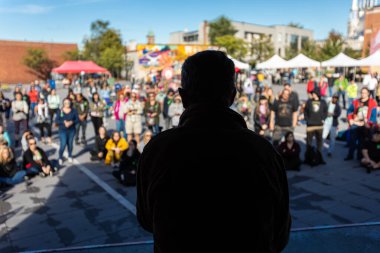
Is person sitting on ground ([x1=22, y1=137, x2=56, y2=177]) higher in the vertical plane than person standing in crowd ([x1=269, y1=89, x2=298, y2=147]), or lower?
lower

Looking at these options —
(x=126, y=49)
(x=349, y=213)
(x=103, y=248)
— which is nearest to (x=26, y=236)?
(x=103, y=248)

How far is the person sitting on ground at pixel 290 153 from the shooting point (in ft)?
25.1

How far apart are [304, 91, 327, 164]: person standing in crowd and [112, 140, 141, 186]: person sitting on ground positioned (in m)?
4.11

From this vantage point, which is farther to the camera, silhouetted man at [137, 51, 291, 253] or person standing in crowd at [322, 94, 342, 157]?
person standing in crowd at [322, 94, 342, 157]

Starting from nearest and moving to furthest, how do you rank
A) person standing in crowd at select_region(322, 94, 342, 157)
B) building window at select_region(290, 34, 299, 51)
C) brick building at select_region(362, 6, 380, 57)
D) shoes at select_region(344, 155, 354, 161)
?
shoes at select_region(344, 155, 354, 161), person standing in crowd at select_region(322, 94, 342, 157), brick building at select_region(362, 6, 380, 57), building window at select_region(290, 34, 299, 51)

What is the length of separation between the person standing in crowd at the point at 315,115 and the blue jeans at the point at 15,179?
653 centimetres

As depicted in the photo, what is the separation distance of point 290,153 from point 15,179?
6009mm

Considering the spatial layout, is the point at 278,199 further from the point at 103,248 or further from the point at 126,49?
the point at 126,49

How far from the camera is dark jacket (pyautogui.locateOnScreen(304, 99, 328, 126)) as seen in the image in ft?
25.8

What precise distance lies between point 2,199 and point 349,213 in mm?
6062

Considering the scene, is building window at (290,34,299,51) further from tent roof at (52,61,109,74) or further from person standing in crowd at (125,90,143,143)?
person standing in crowd at (125,90,143,143)

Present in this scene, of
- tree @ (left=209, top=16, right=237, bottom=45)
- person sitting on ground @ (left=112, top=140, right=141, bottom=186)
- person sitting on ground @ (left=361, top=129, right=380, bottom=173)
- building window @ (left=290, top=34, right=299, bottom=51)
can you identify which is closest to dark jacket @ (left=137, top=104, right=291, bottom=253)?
person sitting on ground @ (left=112, top=140, right=141, bottom=186)

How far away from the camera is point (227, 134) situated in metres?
1.23

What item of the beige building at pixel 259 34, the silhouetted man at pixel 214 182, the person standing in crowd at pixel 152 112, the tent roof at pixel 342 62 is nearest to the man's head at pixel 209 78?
the silhouetted man at pixel 214 182
